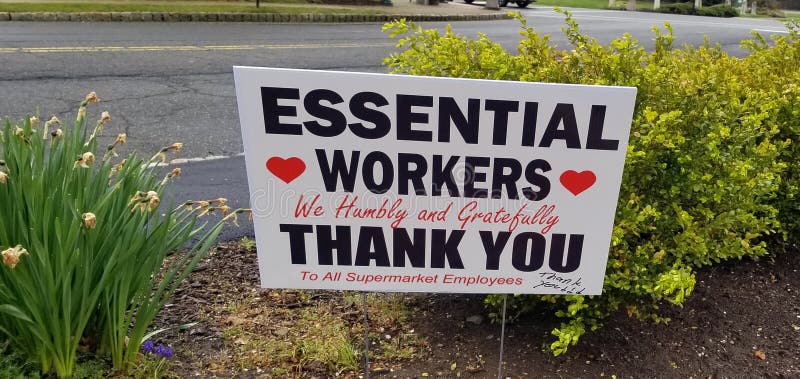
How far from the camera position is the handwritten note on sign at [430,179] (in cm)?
186

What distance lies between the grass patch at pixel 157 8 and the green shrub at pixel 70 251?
12.6m

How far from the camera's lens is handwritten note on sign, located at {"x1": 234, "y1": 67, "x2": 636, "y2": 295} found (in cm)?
186

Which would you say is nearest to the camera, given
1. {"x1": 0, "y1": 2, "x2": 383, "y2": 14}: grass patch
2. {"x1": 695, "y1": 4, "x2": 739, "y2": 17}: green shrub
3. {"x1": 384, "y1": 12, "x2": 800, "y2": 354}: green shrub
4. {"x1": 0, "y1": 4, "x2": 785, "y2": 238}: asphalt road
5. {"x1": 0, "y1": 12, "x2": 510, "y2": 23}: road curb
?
{"x1": 384, "y1": 12, "x2": 800, "y2": 354}: green shrub

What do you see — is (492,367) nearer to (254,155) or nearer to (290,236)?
(290,236)

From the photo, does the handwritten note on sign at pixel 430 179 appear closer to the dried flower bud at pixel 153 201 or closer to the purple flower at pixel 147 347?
the dried flower bud at pixel 153 201

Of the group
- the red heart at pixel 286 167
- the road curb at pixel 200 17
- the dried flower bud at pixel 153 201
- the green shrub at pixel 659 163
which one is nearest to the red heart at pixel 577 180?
the green shrub at pixel 659 163

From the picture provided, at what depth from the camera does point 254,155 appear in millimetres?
1919

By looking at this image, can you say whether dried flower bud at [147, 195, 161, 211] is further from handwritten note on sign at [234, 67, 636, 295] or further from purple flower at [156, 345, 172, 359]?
purple flower at [156, 345, 172, 359]

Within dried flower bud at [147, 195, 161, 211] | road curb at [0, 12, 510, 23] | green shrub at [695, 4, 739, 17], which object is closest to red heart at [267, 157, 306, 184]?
dried flower bud at [147, 195, 161, 211]

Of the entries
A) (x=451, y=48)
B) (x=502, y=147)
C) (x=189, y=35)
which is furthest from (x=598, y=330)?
(x=189, y=35)

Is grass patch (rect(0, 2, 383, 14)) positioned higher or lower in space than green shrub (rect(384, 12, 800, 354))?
lower

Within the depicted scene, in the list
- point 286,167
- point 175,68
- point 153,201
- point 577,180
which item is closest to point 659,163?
point 577,180

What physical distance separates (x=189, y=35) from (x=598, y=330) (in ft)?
34.9

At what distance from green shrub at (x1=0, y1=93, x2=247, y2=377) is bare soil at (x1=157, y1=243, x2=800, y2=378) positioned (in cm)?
35
